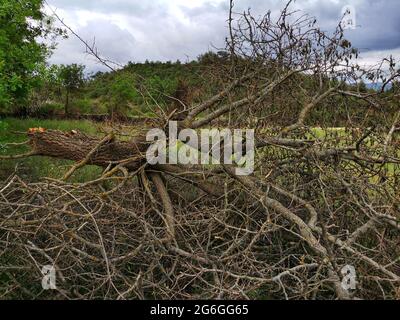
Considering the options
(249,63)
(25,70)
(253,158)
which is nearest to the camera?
(253,158)

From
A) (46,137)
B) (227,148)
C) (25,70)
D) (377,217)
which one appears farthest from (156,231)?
(25,70)

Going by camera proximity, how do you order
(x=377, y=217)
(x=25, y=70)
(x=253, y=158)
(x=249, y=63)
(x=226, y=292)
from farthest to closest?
(x=25, y=70), (x=249, y=63), (x=253, y=158), (x=377, y=217), (x=226, y=292)

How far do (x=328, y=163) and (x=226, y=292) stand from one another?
67.9 inches

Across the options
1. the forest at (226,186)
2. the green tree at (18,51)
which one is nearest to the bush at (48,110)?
Answer: the green tree at (18,51)

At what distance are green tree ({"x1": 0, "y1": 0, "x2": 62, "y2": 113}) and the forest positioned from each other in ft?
9.72

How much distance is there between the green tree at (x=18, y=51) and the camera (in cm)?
765

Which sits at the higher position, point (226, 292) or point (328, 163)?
point (328, 163)

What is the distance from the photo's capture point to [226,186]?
4.27m

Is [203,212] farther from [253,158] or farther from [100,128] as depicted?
[100,128]

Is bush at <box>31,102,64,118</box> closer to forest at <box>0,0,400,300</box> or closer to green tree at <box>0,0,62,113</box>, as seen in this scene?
green tree at <box>0,0,62,113</box>

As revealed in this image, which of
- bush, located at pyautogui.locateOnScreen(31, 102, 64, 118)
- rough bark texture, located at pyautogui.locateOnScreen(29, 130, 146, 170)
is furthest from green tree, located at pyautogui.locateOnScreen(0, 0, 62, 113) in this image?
bush, located at pyautogui.locateOnScreen(31, 102, 64, 118)

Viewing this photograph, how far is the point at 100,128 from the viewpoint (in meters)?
4.77

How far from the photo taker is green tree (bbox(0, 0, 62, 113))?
301 inches

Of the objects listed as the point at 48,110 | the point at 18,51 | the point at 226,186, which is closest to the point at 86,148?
the point at 226,186
